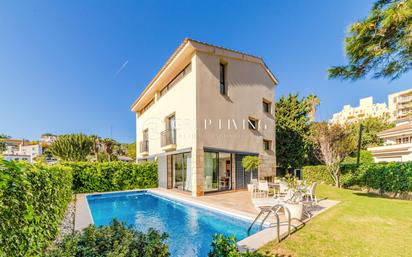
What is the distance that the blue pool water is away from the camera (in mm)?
6707

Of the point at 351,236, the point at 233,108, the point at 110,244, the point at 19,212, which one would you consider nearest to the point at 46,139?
the point at 233,108

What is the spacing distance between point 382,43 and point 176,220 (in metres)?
9.38

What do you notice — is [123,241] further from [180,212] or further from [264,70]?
[264,70]

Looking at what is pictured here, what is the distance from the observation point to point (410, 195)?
12.7 meters

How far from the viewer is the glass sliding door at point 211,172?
1476 cm

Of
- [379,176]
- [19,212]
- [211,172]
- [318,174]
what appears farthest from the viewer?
[318,174]

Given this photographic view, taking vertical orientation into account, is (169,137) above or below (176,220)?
above

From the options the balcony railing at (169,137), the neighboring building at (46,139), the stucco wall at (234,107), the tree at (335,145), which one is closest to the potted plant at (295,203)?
the stucco wall at (234,107)

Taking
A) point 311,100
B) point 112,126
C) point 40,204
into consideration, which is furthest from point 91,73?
point 311,100

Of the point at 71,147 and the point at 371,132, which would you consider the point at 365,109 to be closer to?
the point at 371,132

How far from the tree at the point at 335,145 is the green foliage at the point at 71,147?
86.2ft

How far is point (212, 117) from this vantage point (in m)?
15.0

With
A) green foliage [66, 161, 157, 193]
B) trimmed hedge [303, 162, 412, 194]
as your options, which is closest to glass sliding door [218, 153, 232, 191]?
green foliage [66, 161, 157, 193]

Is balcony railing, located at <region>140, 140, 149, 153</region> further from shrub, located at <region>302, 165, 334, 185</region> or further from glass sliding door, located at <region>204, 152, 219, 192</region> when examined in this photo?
shrub, located at <region>302, 165, 334, 185</region>
